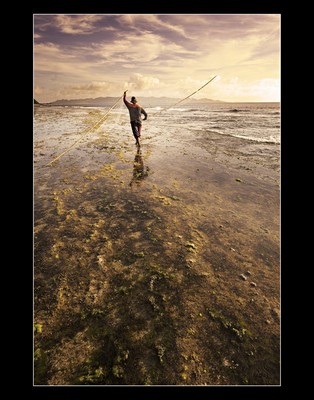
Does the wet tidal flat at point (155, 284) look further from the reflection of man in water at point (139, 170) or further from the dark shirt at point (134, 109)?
the dark shirt at point (134, 109)

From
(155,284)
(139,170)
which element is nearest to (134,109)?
(139,170)

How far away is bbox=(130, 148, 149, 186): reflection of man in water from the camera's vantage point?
8.64m

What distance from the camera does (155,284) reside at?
3.97 metres

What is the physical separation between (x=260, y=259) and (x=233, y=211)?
6.64 feet

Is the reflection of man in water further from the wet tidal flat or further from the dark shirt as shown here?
the dark shirt

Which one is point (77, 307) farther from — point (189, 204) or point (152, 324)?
point (189, 204)

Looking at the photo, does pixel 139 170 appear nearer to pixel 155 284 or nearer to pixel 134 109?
pixel 134 109

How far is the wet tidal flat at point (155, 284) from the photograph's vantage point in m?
2.88

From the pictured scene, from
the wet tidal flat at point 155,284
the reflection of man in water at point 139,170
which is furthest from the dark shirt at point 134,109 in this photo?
the wet tidal flat at point 155,284

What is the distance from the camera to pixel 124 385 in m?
2.66

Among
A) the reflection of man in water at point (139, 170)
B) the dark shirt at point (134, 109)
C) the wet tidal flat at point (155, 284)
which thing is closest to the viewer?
the wet tidal flat at point (155, 284)

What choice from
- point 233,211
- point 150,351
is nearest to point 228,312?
point 150,351

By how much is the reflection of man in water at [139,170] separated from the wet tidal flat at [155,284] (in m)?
0.47

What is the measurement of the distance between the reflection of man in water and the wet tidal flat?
47cm
